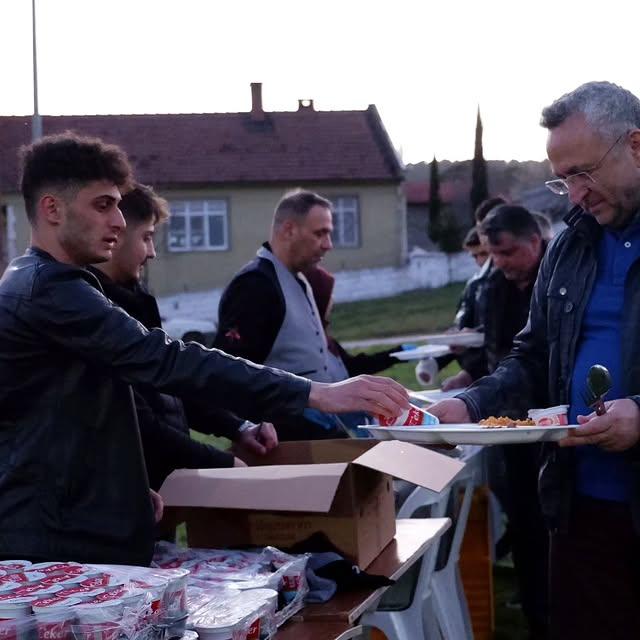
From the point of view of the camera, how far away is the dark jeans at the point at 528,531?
5527 mm

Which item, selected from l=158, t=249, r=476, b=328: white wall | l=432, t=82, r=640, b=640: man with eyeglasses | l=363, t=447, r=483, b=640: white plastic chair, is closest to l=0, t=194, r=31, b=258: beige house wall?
l=432, t=82, r=640, b=640: man with eyeglasses

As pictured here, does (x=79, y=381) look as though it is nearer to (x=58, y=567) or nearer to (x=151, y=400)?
(x=58, y=567)

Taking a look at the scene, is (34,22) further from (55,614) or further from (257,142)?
(257,142)

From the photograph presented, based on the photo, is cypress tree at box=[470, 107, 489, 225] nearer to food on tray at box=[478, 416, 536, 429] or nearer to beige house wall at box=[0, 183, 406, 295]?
beige house wall at box=[0, 183, 406, 295]

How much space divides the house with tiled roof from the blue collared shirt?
25.2 m

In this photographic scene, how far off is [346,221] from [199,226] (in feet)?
12.2

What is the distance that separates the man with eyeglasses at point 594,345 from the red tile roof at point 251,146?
2558 cm

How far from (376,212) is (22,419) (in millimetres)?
27377

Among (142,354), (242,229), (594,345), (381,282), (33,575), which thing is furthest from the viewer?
(381,282)

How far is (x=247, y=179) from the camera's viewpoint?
28.4m

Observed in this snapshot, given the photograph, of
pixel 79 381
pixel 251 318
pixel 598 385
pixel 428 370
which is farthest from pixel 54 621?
pixel 428 370

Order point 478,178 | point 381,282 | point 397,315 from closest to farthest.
A: point 397,315 → point 381,282 → point 478,178

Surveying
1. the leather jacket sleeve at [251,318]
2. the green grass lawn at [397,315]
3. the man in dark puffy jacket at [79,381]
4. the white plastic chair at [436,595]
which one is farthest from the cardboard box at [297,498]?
the green grass lawn at [397,315]

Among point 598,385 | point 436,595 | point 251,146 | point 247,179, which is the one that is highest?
point 251,146
